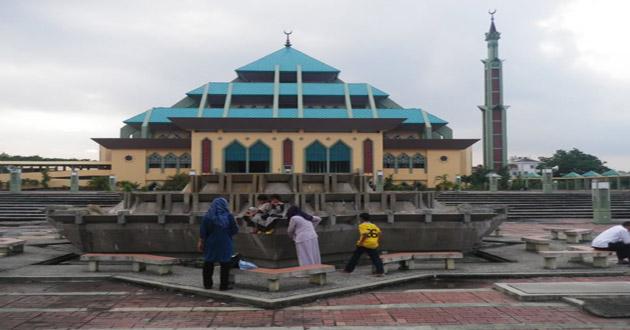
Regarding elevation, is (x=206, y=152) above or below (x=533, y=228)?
above

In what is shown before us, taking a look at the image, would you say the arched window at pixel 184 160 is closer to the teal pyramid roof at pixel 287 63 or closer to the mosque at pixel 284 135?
the mosque at pixel 284 135

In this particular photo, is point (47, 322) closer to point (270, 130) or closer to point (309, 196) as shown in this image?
point (309, 196)

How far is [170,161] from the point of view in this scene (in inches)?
1783

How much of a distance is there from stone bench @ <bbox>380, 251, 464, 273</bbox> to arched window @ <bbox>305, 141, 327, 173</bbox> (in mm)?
34178

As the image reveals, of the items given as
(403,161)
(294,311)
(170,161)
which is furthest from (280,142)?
(294,311)

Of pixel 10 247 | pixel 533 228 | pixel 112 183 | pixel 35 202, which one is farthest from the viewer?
pixel 112 183

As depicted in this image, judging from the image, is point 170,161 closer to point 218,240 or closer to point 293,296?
point 218,240

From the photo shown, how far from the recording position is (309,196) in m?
10.3

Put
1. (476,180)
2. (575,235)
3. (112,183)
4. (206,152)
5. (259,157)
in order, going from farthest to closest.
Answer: (476,180)
(259,157)
(206,152)
(112,183)
(575,235)

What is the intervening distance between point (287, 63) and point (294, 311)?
48.2 meters

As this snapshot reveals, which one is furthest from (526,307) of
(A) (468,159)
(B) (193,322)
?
(A) (468,159)

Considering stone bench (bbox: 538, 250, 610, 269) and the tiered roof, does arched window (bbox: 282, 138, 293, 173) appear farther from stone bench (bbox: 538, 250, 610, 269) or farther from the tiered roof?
stone bench (bbox: 538, 250, 610, 269)

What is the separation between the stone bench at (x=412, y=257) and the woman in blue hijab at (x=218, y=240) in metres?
2.64

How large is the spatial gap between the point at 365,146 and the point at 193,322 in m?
38.1
